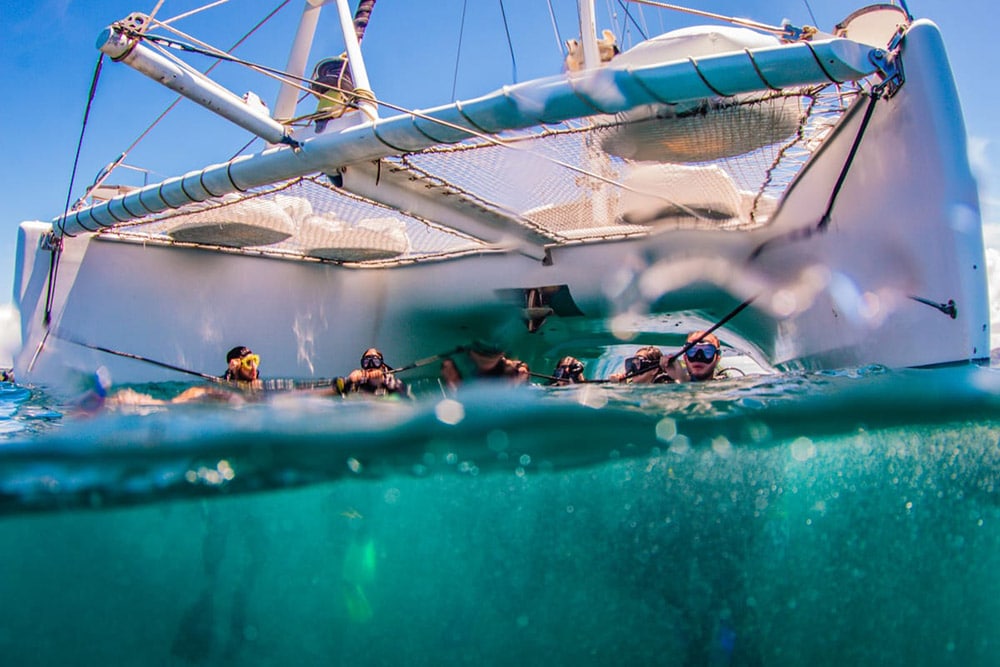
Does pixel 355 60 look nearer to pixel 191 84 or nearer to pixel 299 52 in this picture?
pixel 299 52

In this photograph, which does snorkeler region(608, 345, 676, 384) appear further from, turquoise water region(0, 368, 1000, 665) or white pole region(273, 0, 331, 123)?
white pole region(273, 0, 331, 123)

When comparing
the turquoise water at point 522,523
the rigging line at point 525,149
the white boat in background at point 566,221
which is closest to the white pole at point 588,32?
the white boat in background at point 566,221

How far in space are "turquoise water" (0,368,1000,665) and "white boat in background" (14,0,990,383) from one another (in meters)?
1.59

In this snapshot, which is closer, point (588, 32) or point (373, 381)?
point (373, 381)

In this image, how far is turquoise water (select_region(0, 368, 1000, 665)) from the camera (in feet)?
19.0

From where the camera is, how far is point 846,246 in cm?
798

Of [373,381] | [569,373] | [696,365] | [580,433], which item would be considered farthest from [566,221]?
[580,433]

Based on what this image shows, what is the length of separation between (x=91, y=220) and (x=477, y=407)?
295 inches

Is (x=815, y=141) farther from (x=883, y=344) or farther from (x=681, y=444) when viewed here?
(x=681, y=444)

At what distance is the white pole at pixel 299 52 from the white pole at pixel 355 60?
3.55ft

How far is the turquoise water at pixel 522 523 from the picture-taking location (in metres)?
5.80

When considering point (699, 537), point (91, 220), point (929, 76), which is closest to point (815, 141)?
point (929, 76)

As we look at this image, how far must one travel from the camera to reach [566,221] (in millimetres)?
10992

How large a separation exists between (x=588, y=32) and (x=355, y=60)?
363cm
